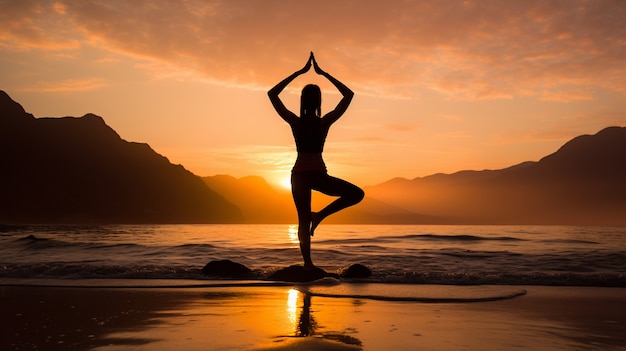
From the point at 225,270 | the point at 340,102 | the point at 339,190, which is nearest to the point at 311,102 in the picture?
the point at 340,102

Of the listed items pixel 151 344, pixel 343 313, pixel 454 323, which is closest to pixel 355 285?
pixel 343 313

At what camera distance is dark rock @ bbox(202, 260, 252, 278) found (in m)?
10.0

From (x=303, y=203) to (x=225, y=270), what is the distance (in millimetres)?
3030

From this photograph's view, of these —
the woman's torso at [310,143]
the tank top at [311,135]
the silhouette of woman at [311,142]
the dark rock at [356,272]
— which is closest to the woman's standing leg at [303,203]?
the silhouette of woman at [311,142]

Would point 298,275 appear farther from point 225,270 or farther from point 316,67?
point 316,67

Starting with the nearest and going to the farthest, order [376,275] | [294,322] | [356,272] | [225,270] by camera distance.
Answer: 1. [294,322]
2. [356,272]
3. [376,275]
4. [225,270]

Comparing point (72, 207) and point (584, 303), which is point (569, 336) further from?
point (72, 207)

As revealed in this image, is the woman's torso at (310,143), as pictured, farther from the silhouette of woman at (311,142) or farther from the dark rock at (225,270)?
the dark rock at (225,270)

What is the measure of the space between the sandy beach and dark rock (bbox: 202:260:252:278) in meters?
2.51

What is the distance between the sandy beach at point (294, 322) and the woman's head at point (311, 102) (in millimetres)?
2775

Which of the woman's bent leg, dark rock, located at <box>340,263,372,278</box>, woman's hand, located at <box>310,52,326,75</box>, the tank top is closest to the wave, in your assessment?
dark rock, located at <box>340,263,372,278</box>

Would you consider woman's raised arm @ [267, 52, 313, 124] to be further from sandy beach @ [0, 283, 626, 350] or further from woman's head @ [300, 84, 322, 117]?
sandy beach @ [0, 283, 626, 350]

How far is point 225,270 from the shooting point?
1007 cm

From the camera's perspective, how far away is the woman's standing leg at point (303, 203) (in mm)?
7883
